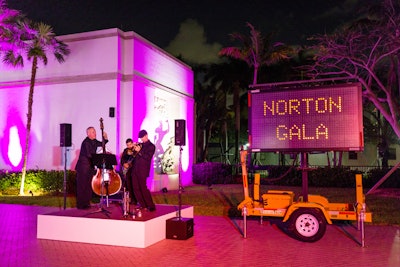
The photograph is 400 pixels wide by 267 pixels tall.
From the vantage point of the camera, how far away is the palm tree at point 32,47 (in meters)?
15.5

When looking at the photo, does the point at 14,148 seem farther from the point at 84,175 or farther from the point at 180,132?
the point at 180,132

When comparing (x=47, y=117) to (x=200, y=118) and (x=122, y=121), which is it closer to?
(x=122, y=121)

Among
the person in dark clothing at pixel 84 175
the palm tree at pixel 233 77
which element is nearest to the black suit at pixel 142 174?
the person in dark clothing at pixel 84 175

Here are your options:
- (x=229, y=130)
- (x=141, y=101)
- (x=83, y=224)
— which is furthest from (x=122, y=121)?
(x=229, y=130)

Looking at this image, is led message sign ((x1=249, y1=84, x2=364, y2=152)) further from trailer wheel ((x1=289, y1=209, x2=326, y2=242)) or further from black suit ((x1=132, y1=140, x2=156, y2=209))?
black suit ((x1=132, y1=140, x2=156, y2=209))

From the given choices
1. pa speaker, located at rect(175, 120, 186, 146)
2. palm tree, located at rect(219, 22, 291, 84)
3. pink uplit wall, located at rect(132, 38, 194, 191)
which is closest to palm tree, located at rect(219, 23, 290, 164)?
palm tree, located at rect(219, 22, 291, 84)

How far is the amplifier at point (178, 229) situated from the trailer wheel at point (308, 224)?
207cm

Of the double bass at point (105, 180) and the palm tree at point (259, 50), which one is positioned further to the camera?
the palm tree at point (259, 50)

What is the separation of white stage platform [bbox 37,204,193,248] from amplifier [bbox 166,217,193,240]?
112 mm

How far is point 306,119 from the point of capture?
26.3 ft

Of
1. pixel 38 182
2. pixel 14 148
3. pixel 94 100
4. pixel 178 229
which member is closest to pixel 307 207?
pixel 178 229

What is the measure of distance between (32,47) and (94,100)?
3.26 metres

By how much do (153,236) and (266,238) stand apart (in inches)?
92.2

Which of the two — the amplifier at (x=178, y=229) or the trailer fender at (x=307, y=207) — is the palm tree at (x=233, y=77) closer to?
the trailer fender at (x=307, y=207)
